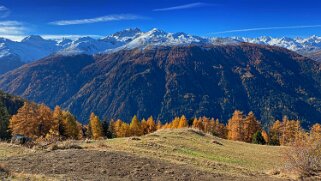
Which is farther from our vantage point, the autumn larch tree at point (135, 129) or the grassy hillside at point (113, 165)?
the autumn larch tree at point (135, 129)

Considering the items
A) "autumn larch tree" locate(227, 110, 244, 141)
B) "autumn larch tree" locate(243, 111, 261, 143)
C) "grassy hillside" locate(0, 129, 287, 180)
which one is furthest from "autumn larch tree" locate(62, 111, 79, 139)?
"grassy hillside" locate(0, 129, 287, 180)

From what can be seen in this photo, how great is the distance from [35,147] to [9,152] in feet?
9.65

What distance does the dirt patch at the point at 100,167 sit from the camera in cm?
2573

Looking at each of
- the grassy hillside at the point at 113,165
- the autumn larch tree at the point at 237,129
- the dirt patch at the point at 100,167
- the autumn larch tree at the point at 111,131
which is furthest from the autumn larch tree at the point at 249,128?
the dirt patch at the point at 100,167

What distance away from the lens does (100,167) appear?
28.0 meters

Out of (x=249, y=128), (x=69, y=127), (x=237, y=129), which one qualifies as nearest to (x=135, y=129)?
(x=69, y=127)

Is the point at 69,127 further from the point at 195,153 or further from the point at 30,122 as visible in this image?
the point at 195,153

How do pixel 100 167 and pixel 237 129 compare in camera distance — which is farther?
pixel 237 129

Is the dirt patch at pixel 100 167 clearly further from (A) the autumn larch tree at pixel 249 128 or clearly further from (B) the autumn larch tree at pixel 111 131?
(A) the autumn larch tree at pixel 249 128

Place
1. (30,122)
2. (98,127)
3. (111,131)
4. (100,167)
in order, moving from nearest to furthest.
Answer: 1. (100,167)
2. (30,122)
3. (98,127)
4. (111,131)

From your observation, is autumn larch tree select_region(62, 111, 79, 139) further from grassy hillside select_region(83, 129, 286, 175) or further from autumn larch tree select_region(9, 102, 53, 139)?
grassy hillside select_region(83, 129, 286, 175)

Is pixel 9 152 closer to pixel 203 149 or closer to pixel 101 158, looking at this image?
pixel 101 158

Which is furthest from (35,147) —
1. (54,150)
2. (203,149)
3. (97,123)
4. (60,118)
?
(97,123)

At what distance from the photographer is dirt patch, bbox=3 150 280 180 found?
25734 millimetres
